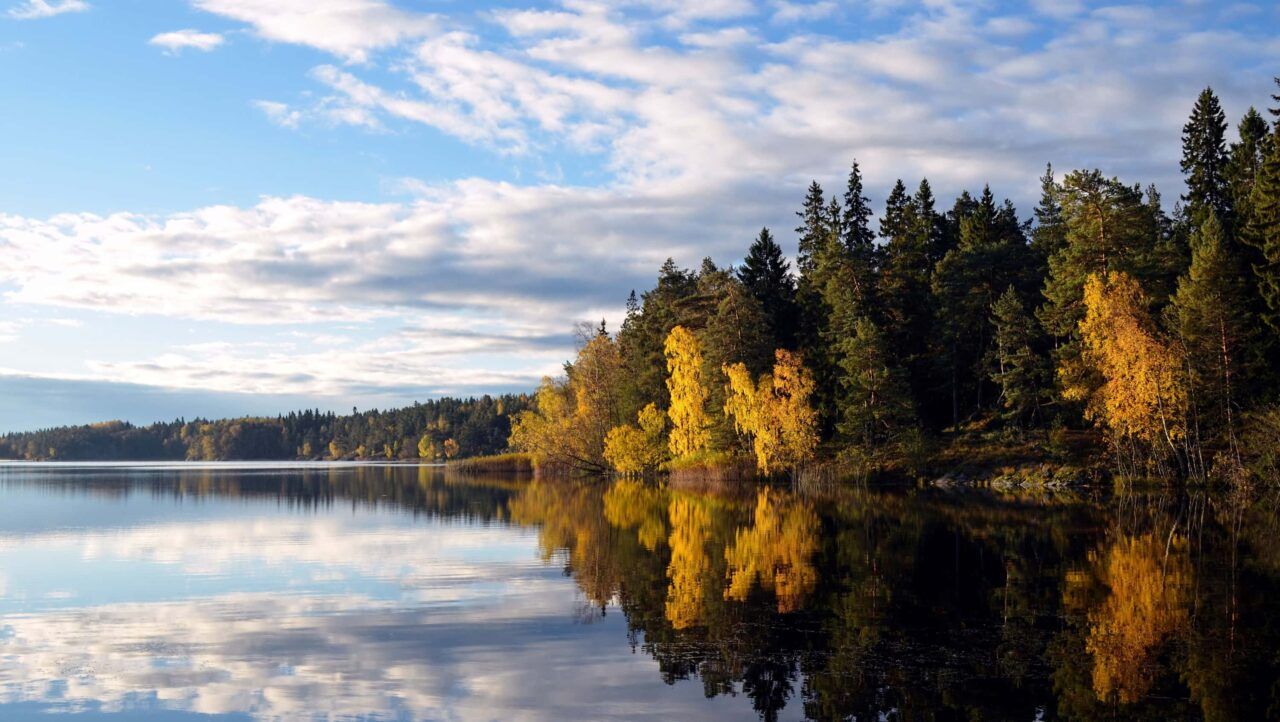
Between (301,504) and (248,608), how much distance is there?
3808 centimetres

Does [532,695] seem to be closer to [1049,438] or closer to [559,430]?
[1049,438]

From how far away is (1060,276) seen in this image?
6994cm

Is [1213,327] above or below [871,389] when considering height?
above

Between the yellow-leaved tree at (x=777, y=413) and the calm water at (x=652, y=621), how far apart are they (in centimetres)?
3460

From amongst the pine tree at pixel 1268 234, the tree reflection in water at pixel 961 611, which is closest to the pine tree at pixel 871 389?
the pine tree at pixel 1268 234

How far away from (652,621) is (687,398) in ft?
216

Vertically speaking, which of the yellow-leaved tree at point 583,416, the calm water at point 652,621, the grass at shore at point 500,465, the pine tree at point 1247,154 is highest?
the pine tree at point 1247,154

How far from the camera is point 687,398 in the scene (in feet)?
278

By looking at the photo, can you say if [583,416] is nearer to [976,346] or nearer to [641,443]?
[641,443]

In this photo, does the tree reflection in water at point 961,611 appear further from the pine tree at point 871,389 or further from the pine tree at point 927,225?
the pine tree at point 927,225

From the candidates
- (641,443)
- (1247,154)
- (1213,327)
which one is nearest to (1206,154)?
(1247,154)

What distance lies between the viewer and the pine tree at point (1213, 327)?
56.1 m

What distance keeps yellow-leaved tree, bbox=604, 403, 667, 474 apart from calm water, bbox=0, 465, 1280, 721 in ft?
170

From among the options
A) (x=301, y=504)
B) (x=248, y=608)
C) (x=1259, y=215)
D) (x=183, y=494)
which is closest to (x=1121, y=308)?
(x=1259, y=215)
